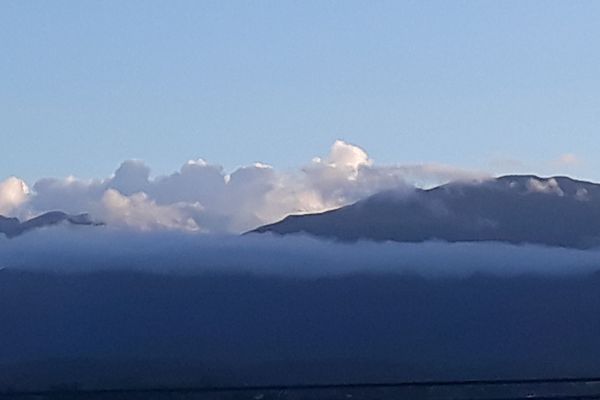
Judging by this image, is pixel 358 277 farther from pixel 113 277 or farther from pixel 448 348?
pixel 448 348

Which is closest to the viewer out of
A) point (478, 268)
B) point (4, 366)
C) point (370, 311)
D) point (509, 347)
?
point (4, 366)

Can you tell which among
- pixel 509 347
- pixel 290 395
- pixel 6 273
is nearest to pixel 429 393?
pixel 290 395

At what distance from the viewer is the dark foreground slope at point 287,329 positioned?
75856 millimetres

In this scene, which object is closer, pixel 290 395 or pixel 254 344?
pixel 290 395

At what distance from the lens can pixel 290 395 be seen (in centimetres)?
3152

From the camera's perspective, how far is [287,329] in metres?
106

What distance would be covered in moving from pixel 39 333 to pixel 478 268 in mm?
44428

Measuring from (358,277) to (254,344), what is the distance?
1493 inches

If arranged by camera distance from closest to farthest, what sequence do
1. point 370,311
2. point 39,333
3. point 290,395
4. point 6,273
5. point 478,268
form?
point 290,395
point 39,333
point 370,311
point 6,273
point 478,268

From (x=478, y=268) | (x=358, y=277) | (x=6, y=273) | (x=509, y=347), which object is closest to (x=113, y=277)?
(x=6, y=273)

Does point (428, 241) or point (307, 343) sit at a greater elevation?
point (428, 241)

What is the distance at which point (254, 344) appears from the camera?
313 feet

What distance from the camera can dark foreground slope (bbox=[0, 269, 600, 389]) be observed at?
75856mm

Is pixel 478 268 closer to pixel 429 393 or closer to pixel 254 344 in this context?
pixel 254 344
